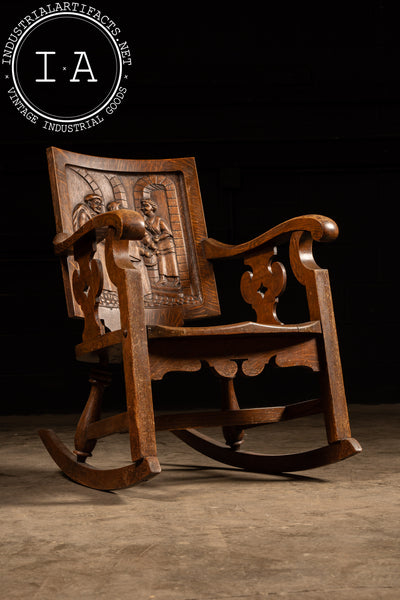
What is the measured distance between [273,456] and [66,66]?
108 inches

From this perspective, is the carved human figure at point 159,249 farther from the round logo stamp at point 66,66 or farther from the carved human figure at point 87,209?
the round logo stamp at point 66,66

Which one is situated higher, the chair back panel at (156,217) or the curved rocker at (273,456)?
the chair back panel at (156,217)

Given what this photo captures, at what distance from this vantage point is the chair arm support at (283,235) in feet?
6.44

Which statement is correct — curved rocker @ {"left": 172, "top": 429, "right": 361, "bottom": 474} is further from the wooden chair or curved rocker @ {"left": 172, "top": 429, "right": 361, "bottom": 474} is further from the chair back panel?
the chair back panel

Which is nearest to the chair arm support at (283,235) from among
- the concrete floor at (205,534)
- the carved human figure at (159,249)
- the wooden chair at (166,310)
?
the wooden chair at (166,310)

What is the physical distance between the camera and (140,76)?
13.2ft

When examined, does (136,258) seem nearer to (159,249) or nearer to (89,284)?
(159,249)

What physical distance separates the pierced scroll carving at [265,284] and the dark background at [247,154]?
176 cm

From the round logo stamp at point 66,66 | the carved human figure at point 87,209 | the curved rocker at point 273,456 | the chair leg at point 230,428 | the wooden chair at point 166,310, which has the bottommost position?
the curved rocker at point 273,456

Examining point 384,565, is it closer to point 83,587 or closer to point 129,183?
point 83,587

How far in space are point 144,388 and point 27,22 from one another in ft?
9.87

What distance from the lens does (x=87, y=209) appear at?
7.59ft

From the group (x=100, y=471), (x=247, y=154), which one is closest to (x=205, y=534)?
A: (x=100, y=471)

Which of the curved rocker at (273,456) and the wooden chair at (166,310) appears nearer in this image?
the wooden chair at (166,310)
